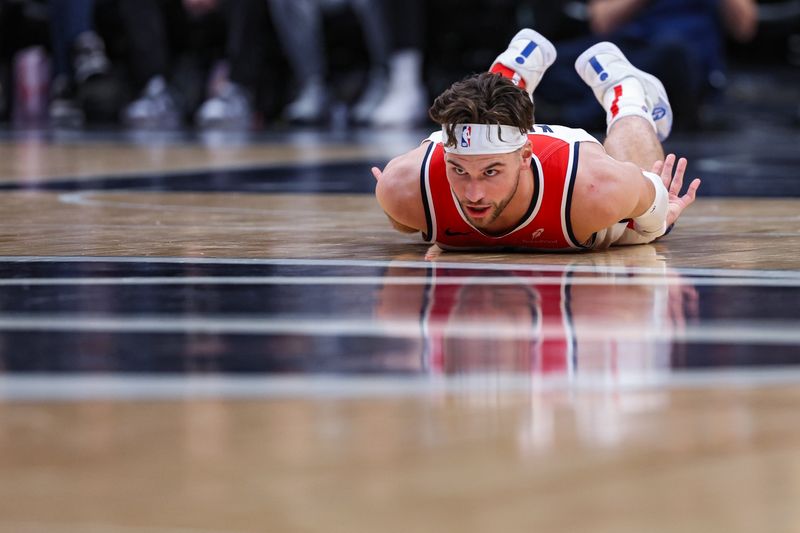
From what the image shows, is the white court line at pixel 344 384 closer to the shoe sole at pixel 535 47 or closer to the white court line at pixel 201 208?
the shoe sole at pixel 535 47

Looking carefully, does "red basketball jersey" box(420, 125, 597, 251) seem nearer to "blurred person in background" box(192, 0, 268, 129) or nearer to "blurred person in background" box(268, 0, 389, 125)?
"blurred person in background" box(268, 0, 389, 125)

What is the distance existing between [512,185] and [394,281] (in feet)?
1.32

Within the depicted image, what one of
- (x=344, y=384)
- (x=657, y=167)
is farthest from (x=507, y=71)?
(x=344, y=384)

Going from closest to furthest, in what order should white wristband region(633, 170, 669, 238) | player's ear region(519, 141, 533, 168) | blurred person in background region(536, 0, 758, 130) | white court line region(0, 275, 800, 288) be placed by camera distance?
white court line region(0, 275, 800, 288)
player's ear region(519, 141, 533, 168)
white wristband region(633, 170, 669, 238)
blurred person in background region(536, 0, 758, 130)

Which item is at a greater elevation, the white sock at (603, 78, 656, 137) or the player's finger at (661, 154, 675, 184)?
the white sock at (603, 78, 656, 137)

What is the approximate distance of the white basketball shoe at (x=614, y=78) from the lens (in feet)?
14.0

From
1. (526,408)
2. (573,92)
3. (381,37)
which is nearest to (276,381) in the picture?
(526,408)

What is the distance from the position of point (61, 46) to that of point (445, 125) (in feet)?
28.7

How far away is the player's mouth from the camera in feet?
10.6

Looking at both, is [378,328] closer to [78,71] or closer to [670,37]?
[670,37]

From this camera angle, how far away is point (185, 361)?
207cm

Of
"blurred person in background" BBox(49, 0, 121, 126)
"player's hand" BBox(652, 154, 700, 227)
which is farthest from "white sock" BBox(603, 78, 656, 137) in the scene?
"blurred person in background" BBox(49, 0, 121, 126)

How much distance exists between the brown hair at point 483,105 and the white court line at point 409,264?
280mm

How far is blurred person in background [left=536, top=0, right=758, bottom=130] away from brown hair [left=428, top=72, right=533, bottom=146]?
4.98 m
